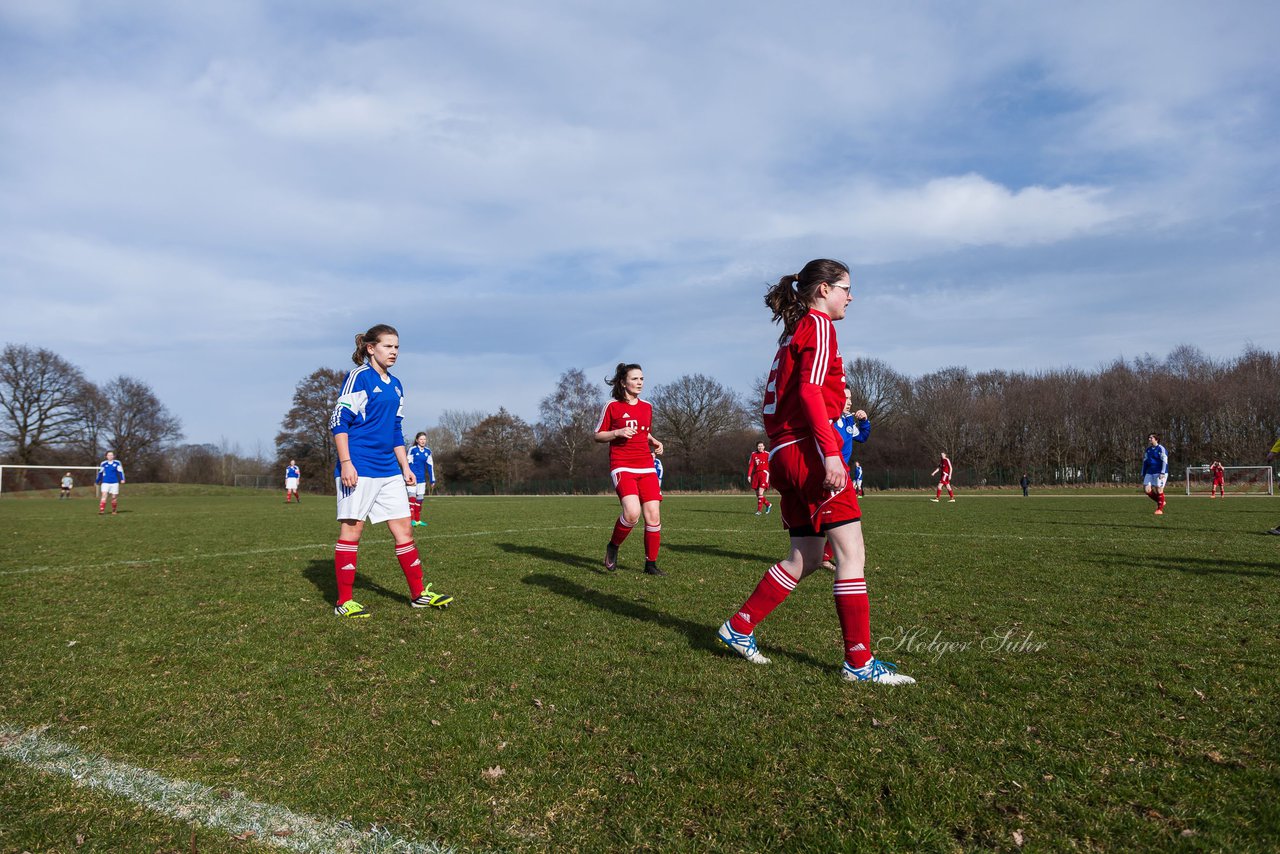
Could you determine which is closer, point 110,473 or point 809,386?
point 809,386

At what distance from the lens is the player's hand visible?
367 centimetres

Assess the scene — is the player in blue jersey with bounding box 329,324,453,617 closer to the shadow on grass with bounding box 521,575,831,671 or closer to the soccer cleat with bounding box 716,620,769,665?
the shadow on grass with bounding box 521,575,831,671

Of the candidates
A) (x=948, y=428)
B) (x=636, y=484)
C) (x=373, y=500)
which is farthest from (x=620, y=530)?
(x=948, y=428)

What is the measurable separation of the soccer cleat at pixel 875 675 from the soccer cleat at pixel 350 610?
3650mm

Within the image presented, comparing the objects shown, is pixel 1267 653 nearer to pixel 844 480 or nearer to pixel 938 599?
pixel 938 599

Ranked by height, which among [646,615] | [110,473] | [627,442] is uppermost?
[627,442]

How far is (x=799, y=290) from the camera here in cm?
421

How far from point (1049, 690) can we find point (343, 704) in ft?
11.0

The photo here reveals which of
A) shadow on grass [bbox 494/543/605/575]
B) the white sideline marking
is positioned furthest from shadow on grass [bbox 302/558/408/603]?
the white sideline marking

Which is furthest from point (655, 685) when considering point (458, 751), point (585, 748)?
point (458, 751)

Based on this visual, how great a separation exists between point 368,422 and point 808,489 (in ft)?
12.1

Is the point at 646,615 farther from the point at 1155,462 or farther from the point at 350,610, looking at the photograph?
the point at 1155,462

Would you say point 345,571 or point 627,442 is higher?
point 627,442

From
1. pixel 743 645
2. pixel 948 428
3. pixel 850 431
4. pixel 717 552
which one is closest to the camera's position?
pixel 743 645
